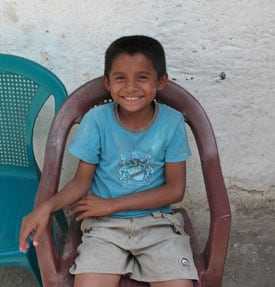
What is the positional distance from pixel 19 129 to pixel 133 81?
719 millimetres

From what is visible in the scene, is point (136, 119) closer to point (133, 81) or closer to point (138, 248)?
point (133, 81)

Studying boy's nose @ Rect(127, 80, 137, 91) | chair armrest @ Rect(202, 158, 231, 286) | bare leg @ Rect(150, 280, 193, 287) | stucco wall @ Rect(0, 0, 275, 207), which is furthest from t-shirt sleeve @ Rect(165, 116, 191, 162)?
stucco wall @ Rect(0, 0, 275, 207)

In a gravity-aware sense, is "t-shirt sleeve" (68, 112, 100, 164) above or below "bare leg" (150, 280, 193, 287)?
above

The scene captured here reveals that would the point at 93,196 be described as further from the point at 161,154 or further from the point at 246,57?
the point at 246,57

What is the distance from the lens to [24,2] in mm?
2330

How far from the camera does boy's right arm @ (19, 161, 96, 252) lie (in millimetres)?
1758

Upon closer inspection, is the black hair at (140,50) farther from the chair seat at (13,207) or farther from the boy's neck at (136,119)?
the chair seat at (13,207)

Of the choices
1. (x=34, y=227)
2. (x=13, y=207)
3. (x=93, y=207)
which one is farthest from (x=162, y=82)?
(x=13, y=207)

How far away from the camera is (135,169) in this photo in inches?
78.2

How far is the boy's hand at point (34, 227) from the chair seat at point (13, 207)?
23cm

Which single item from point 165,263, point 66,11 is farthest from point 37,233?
point 66,11

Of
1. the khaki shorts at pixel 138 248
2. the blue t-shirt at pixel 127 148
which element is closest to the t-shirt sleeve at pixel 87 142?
the blue t-shirt at pixel 127 148

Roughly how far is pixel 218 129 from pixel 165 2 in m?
0.65

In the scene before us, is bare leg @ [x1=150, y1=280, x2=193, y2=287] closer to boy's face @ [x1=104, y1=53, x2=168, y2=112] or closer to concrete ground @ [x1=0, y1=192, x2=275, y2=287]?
boy's face @ [x1=104, y1=53, x2=168, y2=112]
